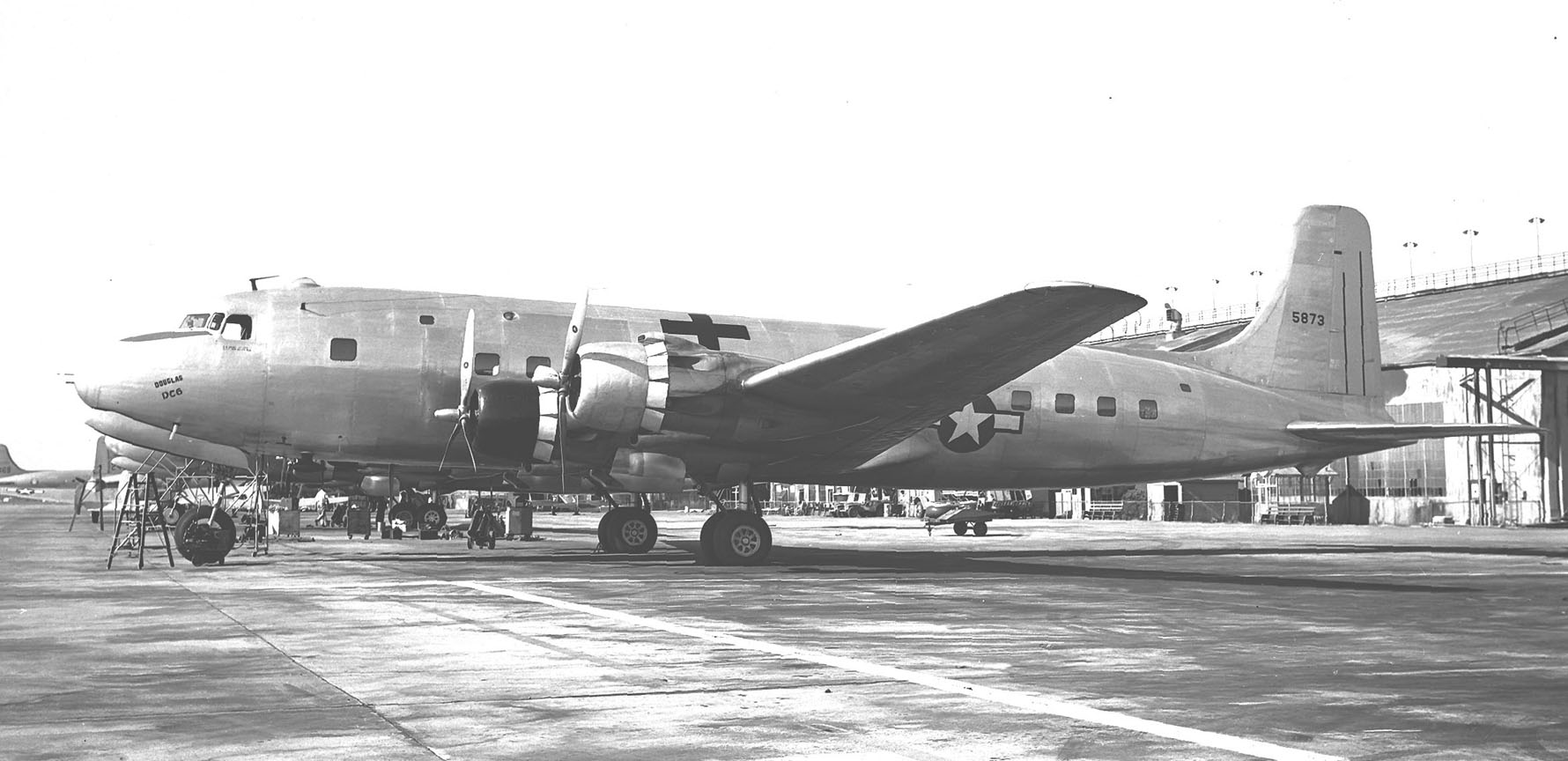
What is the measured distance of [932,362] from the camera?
18.8 metres

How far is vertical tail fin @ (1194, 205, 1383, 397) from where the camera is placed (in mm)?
27406

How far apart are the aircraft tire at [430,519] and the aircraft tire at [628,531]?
14.4 metres

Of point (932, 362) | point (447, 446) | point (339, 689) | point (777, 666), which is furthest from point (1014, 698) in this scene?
point (447, 446)

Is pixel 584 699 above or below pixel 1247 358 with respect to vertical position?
below

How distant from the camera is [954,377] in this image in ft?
64.0

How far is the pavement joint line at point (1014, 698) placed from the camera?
595cm

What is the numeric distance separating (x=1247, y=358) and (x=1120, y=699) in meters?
21.6

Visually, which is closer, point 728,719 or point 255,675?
point 728,719

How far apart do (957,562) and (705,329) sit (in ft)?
20.4

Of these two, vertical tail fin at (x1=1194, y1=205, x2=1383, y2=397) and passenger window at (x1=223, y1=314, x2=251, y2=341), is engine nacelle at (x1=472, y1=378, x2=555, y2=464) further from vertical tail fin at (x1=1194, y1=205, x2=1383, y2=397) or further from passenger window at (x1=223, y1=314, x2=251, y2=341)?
vertical tail fin at (x1=1194, y1=205, x2=1383, y2=397)

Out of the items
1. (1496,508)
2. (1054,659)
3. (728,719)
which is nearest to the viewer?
(728,719)

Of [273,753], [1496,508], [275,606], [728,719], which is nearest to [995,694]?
[728,719]

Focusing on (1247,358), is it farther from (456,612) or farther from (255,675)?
(255,675)

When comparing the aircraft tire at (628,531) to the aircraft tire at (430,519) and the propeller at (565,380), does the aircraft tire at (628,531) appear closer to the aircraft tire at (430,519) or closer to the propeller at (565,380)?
the propeller at (565,380)
